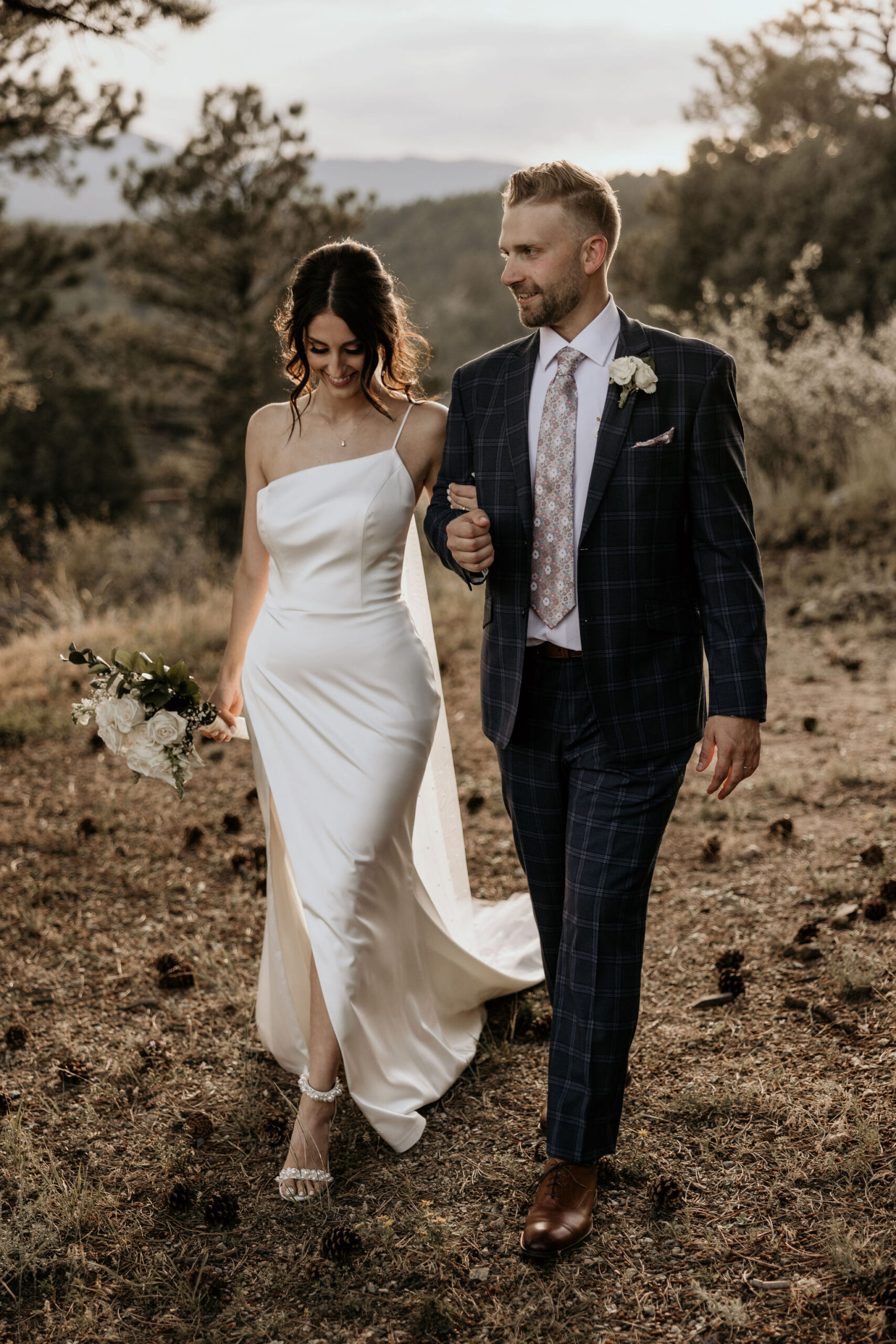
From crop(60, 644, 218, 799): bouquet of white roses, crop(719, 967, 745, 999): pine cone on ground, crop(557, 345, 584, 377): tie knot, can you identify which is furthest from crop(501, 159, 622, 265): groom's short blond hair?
crop(719, 967, 745, 999): pine cone on ground

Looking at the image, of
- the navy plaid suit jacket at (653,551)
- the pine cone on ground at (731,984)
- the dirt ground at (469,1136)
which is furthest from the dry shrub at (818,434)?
the navy plaid suit jacket at (653,551)

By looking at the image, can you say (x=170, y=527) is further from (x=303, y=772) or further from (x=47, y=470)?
(x=303, y=772)

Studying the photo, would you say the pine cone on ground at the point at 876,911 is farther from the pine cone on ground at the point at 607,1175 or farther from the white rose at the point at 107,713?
the white rose at the point at 107,713

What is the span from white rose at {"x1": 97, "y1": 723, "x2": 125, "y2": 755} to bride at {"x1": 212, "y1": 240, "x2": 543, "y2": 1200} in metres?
0.33

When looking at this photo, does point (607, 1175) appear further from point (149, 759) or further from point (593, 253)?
point (593, 253)

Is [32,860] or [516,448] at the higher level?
[516,448]

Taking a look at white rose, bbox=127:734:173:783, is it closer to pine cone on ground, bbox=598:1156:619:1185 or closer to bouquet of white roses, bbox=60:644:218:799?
bouquet of white roses, bbox=60:644:218:799

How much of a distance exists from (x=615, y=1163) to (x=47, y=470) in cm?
1530

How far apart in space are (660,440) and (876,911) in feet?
6.66

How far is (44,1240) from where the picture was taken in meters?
2.50

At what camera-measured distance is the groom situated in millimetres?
2412

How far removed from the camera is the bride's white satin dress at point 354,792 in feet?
9.16

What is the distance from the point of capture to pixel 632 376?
241cm

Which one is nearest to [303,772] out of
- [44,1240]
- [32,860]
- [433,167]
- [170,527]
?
[44,1240]
